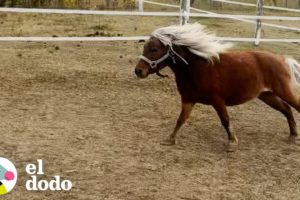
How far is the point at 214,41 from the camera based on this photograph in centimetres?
513

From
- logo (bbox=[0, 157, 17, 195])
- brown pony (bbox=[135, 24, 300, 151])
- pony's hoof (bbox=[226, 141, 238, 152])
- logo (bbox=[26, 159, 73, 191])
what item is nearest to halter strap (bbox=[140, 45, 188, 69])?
brown pony (bbox=[135, 24, 300, 151])

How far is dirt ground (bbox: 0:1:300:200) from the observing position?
13.9 feet

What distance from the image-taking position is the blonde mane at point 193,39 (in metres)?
4.86

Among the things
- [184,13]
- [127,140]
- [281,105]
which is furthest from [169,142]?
[184,13]

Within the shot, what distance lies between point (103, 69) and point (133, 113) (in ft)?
8.16

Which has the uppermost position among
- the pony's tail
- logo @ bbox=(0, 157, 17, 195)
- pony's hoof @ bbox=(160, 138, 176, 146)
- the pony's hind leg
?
the pony's tail

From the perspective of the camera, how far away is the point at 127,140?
536 cm

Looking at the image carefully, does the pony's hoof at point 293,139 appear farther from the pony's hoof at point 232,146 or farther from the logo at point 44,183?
the logo at point 44,183

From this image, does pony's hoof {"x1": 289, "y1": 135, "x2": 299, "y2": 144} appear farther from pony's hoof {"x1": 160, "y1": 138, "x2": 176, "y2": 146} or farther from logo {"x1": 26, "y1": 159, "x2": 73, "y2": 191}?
logo {"x1": 26, "y1": 159, "x2": 73, "y2": 191}

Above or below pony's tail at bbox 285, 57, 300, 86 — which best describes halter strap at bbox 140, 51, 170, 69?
above

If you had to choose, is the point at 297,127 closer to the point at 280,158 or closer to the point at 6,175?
the point at 280,158

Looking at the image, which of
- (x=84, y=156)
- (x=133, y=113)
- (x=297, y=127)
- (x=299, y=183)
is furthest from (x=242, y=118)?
(x=84, y=156)

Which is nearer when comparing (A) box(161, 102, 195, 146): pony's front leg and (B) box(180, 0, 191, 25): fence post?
(A) box(161, 102, 195, 146): pony's front leg

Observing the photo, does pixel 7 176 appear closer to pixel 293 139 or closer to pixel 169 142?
pixel 169 142
